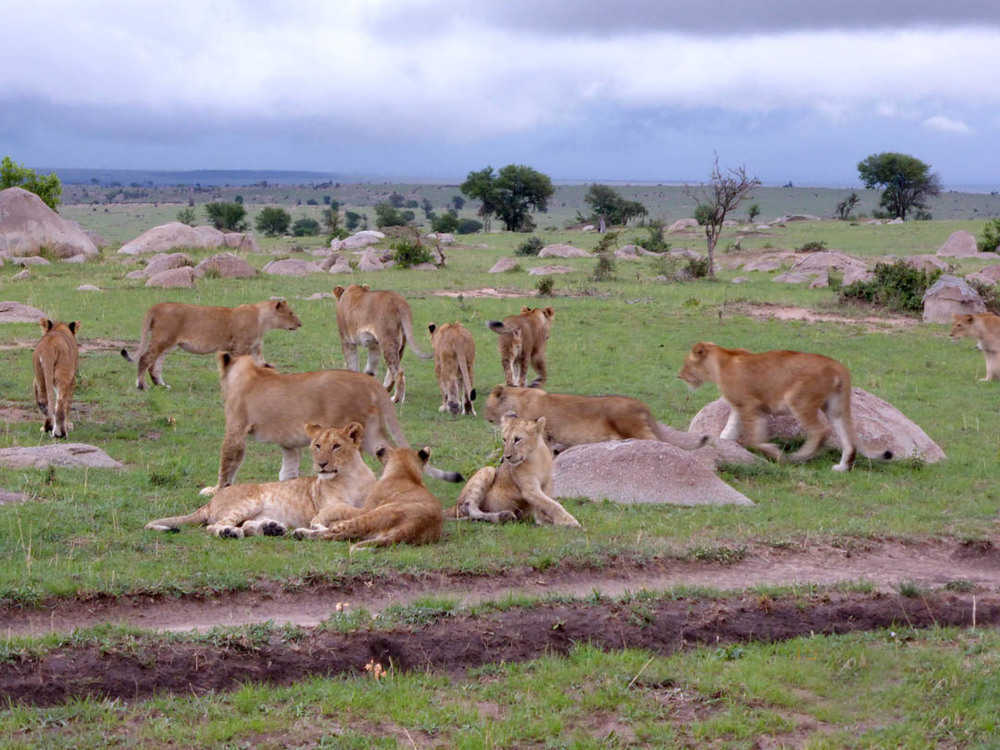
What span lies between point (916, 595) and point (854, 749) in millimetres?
2544

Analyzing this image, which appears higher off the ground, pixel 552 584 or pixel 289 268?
pixel 289 268

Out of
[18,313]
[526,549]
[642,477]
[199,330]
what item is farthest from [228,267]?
[526,549]

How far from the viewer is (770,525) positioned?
31.0ft

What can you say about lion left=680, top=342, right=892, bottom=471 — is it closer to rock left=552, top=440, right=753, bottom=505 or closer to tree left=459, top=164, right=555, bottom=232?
rock left=552, top=440, right=753, bottom=505

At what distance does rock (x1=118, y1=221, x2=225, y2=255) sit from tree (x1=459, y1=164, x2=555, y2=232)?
73.8 ft

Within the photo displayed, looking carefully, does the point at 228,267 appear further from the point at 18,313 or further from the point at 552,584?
the point at 552,584

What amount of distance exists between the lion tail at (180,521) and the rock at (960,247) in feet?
113

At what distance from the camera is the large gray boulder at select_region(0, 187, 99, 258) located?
3316 cm

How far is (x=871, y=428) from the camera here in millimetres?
12242

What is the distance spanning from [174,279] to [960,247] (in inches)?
1037

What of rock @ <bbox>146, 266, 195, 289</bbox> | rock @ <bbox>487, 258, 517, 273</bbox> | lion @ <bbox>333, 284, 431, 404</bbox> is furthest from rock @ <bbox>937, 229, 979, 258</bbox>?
lion @ <bbox>333, 284, 431, 404</bbox>

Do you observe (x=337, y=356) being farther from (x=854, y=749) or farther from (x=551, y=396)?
(x=854, y=749)

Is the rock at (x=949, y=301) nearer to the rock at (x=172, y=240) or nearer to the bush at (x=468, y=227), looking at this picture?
the rock at (x=172, y=240)

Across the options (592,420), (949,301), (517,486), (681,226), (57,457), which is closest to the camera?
(517,486)
